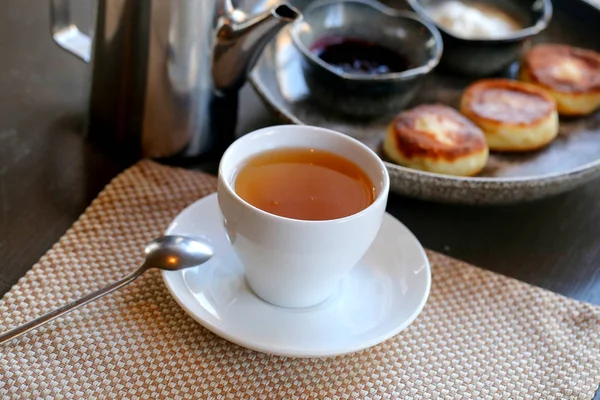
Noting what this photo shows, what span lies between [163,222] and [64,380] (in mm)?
234

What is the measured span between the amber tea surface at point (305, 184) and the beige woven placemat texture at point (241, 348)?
13 centimetres

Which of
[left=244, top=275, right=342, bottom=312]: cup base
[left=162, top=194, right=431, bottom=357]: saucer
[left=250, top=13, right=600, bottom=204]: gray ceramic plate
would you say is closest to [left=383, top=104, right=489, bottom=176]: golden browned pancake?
[left=250, top=13, right=600, bottom=204]: gray ceramic plate

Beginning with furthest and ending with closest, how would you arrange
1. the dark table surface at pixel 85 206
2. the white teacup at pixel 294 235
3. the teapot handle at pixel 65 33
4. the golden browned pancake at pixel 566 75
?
1. the golden browned pancake at pixel 566 75
2. the teapot handle at pixel 65 33
3. the dark table surface at pixel 85 206
4. the white teacup at pixel 294 235

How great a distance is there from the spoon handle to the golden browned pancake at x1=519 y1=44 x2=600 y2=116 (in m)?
0.67

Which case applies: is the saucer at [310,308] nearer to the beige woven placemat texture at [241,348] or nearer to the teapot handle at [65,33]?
the beige woven placemat texture at [241,348]

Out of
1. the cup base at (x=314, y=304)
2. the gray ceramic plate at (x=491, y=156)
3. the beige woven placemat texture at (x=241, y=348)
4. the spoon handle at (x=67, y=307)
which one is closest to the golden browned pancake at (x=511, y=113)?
the gray ceramic plate at (x=491, y=156)

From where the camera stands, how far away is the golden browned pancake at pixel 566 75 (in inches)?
38.1

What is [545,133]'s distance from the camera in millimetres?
902

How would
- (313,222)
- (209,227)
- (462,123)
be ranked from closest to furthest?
(313,222) → (209,227) → (462,123)

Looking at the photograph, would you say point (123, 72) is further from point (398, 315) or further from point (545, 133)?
point (545, 133)

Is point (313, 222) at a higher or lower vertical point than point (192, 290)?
higher

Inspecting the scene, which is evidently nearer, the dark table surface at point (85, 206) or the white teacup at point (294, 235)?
the white teacup at point (294, 235)

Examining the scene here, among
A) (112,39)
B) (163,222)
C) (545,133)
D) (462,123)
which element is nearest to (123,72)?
(112,39)

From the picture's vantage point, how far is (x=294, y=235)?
54 cm
